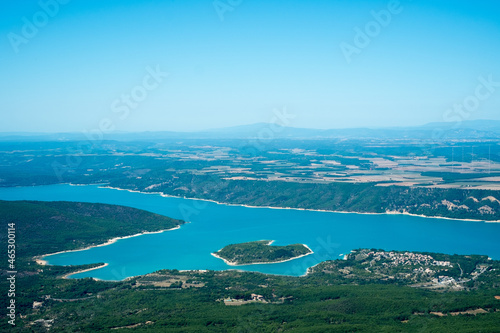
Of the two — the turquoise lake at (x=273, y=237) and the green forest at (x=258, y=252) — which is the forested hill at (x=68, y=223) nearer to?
the turquoise lake at (x=273, y=237)

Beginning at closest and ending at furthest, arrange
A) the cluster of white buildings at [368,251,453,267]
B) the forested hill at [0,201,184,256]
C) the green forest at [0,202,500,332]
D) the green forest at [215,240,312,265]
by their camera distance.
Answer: the green forest at [0,202,500,332], the cluster of white buildings at [368,251,453,267], the green forest at [215,240,312,265], the forested hill at [0,201,184,256]

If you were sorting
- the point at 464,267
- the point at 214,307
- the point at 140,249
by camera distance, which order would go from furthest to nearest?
the point at 140,249
the point at 464,267
the point at 214,307

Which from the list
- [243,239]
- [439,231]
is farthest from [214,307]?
[439,231]

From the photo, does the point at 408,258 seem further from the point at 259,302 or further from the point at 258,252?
the point at 259,302

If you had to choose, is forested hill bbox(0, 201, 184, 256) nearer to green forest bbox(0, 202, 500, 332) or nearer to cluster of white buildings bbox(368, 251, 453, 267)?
green forest bbox(0, 202, 500, 332)

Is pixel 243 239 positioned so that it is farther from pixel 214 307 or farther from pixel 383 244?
pixel 214 307

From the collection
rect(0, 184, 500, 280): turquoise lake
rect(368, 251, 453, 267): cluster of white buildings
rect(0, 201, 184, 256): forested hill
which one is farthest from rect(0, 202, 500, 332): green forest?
rect(0, 201, 184, 256): forested hill
